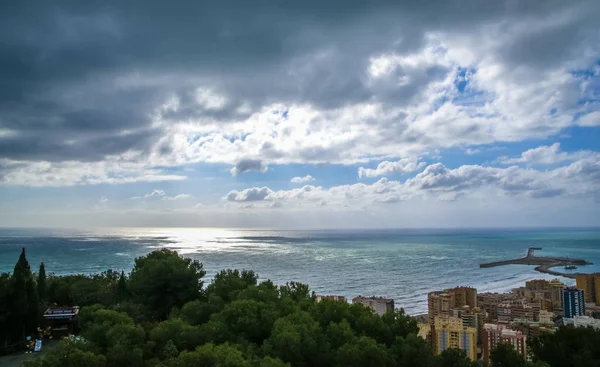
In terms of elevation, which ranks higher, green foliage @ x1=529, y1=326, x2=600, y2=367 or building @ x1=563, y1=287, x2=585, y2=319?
green foliage @ x1=529, y1=326, x2=600, y2=367

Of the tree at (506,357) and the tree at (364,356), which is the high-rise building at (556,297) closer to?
the tree at (506,357)

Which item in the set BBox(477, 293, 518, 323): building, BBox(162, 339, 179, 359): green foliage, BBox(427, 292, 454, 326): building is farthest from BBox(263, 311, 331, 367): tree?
BBox(427, 292, 454, 326): building

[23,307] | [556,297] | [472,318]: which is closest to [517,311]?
[472,318]

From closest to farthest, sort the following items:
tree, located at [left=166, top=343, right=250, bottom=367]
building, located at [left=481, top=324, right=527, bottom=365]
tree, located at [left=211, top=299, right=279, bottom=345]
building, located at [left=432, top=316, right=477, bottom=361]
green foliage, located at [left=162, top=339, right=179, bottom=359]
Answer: tree, located at [left=166, top=343, right=250, bottom=367] < green foliage, located at [left=162, top=339, right=179, bottom=359] < tree, located at [left=211, top=299, right=279, bottom=345] < building, located at [left=481, top=324, right=527, bottom=365] < building, located at [left=432, top=316, right=477, bottom=361]

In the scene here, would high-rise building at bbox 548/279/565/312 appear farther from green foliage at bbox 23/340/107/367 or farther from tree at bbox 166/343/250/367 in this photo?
green foliage at bbox 23/340/107/367

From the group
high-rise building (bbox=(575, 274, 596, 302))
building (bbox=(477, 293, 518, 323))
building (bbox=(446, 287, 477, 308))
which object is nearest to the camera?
building (bbox=(477, 293, 518, 323))

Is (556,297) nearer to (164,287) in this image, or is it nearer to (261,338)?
(164,287)
